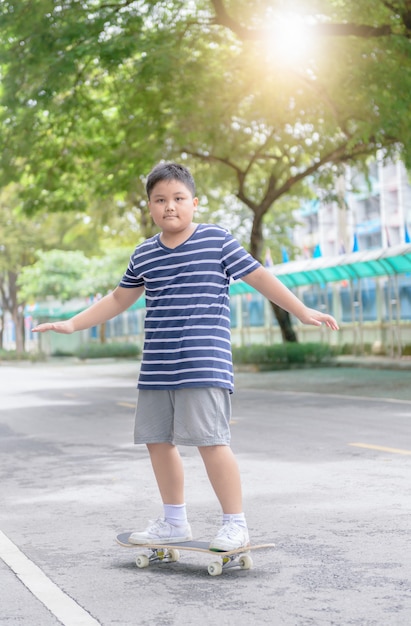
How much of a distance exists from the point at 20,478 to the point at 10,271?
51773mm

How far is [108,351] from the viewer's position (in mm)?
52250

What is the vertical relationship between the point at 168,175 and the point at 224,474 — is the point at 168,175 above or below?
above

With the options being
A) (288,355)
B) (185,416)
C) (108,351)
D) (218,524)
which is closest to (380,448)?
(218,524)

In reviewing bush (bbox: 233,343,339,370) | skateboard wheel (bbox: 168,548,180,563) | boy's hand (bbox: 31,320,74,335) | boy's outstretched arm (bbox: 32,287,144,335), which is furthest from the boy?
bush (bbox: 233,343,339,370)

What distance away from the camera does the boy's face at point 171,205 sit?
5.41m

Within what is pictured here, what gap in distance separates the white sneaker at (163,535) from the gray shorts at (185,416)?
42cm

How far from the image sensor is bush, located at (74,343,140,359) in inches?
2041

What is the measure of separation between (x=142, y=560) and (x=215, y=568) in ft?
1.40

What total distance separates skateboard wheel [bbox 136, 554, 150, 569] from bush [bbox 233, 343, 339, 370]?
80.6 ft

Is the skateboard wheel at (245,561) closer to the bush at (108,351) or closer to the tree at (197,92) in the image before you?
the tree at (197,92)

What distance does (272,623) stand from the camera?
4.37 meters

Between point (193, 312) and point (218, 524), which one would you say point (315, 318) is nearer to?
point (193, 312)

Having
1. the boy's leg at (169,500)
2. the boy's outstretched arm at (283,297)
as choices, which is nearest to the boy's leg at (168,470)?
the boy's leg at (169,500)

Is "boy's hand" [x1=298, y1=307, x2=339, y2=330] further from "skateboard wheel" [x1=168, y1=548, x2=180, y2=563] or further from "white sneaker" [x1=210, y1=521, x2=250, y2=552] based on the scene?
"skateboard wheel" [x1=168, y1=548, x2=180, y2=563]
